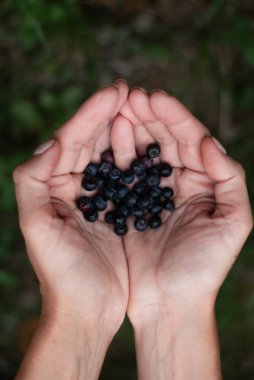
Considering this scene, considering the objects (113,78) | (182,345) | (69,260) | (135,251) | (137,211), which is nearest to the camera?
(69,260)

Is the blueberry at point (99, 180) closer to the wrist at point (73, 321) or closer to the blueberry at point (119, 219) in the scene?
the blueberry at point (119, 219)

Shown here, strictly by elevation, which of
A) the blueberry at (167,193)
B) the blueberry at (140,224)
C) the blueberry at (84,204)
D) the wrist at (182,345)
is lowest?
the wrist at (182,345)

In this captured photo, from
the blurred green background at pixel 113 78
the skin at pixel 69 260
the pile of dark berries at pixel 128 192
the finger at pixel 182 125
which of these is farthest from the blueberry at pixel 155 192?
the blurred green background at pixel 113 78

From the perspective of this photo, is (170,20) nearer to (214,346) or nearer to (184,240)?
(184,240)

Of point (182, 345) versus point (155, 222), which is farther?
point (155, 222)

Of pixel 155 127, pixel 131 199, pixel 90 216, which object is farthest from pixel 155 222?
pixel 155 127

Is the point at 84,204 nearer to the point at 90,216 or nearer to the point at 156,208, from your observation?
the point at 90,216

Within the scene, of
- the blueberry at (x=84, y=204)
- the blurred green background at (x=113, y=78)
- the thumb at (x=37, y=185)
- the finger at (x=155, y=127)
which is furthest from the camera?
the blurred green background at (x=113, y=78)

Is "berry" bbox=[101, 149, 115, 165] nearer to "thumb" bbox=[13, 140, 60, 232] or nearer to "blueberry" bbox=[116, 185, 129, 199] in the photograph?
"blueberry" bbox=[116, 185, 129, 199]
